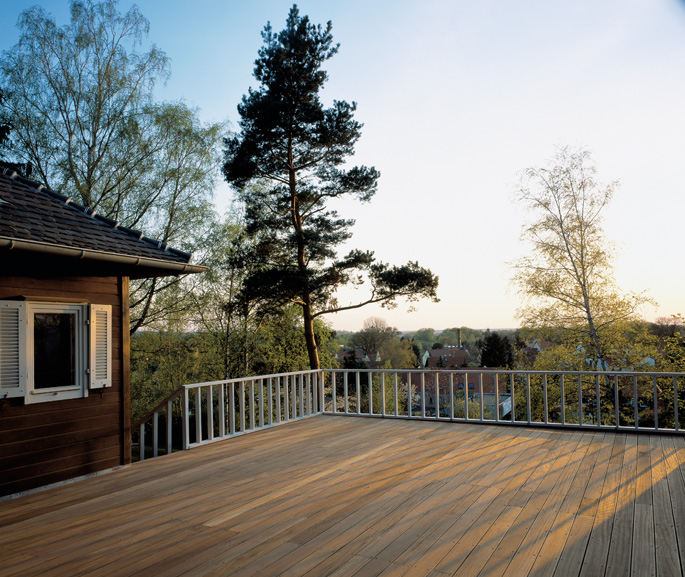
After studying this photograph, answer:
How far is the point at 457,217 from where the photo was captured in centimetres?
1259

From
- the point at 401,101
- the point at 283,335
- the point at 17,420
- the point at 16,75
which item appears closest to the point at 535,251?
the point at 401,101

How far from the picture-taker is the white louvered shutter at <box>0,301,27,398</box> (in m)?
3.73

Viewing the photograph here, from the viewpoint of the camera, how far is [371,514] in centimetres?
320

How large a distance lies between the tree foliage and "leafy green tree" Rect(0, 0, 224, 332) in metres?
8.10

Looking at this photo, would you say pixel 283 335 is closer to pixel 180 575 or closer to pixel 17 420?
pixel 17 420

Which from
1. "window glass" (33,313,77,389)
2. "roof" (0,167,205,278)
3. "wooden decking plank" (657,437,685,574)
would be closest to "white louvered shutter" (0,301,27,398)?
"window glass" (33,313,77,389)

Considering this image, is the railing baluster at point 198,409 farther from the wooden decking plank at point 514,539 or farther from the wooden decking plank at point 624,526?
the wooden decking plank at point 624,526

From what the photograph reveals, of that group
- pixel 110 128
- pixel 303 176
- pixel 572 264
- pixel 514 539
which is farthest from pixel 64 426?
pixel 572 264

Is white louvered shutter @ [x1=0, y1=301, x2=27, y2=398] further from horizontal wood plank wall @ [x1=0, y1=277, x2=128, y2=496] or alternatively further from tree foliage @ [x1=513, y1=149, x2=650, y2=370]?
tree foliage @ [x1=513, y1=149, x2=650, y2=370]

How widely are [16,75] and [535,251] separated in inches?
485

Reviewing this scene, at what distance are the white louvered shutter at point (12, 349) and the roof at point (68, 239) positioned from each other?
1.01ft

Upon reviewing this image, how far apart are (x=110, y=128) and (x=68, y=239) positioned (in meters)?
8.91

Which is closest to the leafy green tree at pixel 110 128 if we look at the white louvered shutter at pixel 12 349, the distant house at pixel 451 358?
the white louvered shutter at pixel 12 349

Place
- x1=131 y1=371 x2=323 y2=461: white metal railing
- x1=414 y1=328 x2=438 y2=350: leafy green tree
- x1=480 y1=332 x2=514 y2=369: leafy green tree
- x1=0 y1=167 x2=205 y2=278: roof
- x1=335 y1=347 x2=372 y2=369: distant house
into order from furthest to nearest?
x1=414 y1=328 x2=438 y2=350: leafy green tree, x1=480 y1=332 x2=514 y2=369: leafy green tree, x1=335 y1=347 x2=372 y2=369: distant house, x1=131 y1=371 x2=323 y2=461: white metal railing, x1=0 y1=167 x2=205 y2=278: roof
